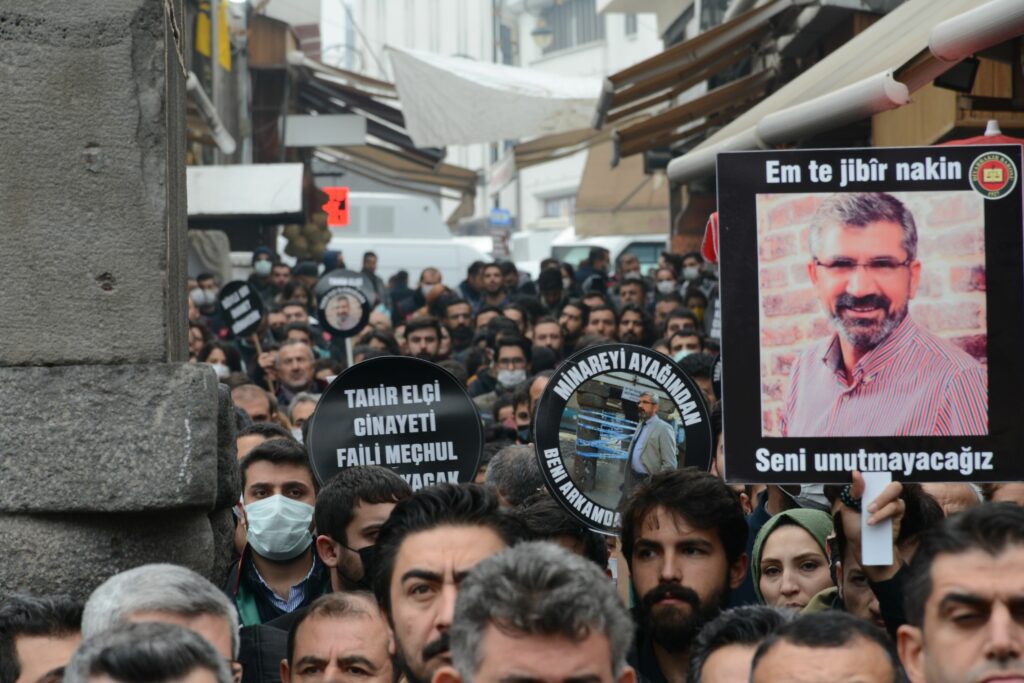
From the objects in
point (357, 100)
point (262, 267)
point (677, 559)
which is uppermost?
point (357, 100)

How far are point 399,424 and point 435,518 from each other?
77.6 inches

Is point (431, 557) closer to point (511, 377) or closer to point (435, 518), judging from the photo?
point (435, 518)

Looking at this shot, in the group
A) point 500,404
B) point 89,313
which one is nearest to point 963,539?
point 89,313

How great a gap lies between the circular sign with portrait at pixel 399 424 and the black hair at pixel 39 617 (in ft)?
6.25

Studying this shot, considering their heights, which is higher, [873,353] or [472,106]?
[472,106]

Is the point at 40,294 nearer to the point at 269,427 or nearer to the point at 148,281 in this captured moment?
the point at 148,281

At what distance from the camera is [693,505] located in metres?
5.00

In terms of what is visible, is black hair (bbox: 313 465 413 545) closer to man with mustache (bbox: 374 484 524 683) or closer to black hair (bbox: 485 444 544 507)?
black hair (bbox: 485 444 544 507)

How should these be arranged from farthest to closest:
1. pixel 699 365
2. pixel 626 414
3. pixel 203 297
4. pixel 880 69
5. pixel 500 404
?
pixel 203 297, pixel 500 404, pixel 699 365, pixel 880 69, pixel 626 414

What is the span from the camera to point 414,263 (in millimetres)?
28672

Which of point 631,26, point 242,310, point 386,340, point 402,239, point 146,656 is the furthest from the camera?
point 631,26

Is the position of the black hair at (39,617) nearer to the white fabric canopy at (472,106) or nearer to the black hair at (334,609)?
the black hair at (334,609)

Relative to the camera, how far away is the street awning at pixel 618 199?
29.0 meters

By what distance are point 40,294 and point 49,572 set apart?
714 mm
